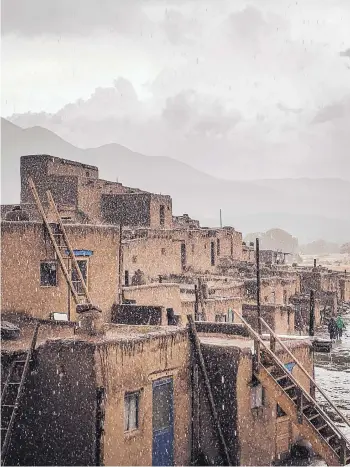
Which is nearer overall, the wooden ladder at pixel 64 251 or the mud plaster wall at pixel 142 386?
the mud plaster wall at pixel 142 386

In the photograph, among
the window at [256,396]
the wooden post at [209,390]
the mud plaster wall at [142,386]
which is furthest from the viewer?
the window at [256,396]

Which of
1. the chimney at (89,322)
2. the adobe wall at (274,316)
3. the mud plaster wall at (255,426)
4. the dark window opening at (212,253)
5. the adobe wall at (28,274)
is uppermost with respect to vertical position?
the dark window opening at (212,253)

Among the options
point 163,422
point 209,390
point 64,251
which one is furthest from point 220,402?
point 64,251

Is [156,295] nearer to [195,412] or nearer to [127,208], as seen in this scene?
[195,412]

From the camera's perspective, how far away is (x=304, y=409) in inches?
644

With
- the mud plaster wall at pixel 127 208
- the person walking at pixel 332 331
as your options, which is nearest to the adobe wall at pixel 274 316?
the person walking at pixel 332 331

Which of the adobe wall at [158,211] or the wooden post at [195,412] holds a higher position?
the adobe wall at [158,211]

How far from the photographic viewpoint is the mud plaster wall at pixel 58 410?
46.5 ft

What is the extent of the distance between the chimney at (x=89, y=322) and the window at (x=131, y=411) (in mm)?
1696

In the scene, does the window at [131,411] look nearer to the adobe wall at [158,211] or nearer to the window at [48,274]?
the window at [48,274]

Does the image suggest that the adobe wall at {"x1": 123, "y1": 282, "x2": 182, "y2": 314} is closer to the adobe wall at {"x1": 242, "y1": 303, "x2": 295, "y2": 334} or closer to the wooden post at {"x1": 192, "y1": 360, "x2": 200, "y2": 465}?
the adobe wall at {"x1": 242, "y1": 303, "x2": 295, "y2": 334}

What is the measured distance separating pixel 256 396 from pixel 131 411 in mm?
4070

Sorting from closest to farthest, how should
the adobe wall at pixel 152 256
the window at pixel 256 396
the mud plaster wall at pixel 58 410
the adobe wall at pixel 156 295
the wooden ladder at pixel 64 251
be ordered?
the mud plaster wall at pixel 58 410 < the window at pixel 256 396 < the wooden ladder at pixel 64 251 < the adobe wall at pixel 156 295 < the adobe wall at pixel 152 256

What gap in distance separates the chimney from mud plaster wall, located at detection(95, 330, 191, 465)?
30.0 inches
